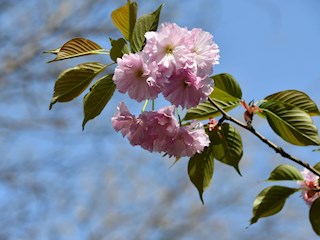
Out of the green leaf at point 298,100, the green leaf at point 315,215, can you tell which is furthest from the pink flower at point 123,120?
the green leaf at point 315,215

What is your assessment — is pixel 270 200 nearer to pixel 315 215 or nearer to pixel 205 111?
pixel 315 215

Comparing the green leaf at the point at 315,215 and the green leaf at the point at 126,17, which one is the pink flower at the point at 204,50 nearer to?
the green leaf at the point at 126,17

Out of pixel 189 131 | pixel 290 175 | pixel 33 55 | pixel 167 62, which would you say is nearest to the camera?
pixel 167 62

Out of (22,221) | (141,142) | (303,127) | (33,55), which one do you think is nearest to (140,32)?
(141,142)

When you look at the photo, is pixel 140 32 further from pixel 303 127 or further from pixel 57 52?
pixel 303 127

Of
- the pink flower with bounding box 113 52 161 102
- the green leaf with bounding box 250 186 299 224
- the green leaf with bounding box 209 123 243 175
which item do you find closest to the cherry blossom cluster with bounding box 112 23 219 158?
the pink flower with bounding box 113 52 161 102

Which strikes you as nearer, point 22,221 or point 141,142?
point 141,142

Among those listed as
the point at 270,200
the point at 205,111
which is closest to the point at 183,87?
the point at 205,111

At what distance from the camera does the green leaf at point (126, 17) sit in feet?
2.42

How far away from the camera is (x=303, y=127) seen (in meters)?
0.77

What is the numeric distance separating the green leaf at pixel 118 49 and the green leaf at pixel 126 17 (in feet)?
0.04

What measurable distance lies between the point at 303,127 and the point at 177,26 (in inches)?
9.2

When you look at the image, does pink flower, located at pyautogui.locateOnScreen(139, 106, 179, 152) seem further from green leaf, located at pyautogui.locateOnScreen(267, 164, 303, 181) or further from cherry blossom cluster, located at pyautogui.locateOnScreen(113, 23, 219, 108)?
green leaf, located at pyautogui.locateOnScreen(267, 164, 303, 181)

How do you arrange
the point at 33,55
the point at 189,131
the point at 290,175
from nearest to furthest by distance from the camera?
1. the point at 189,131
2. the point at 290,175
3. the point at 33,55
